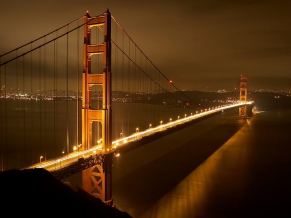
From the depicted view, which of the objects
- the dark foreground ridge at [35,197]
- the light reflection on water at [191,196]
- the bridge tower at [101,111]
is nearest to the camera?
the dark foreground ridge at [35,197]

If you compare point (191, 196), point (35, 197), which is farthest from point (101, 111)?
point (35, 197)

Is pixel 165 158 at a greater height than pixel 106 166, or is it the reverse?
pixel 106 166

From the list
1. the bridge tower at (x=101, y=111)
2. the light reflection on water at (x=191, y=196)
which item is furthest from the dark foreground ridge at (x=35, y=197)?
the light reflection on water at (x=191, y=196)

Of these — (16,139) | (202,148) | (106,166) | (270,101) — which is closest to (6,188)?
(106,166)

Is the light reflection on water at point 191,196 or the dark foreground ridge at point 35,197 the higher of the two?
the dark foreground ridge at point 35,197

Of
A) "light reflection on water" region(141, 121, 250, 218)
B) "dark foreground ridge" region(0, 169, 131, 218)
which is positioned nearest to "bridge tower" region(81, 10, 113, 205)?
"light reflection on water" region(141, 121, 250, 218)

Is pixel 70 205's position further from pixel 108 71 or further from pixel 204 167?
pixel 204 167

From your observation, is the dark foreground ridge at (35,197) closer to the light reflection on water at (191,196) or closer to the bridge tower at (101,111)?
the bridge tower at (101,111)
